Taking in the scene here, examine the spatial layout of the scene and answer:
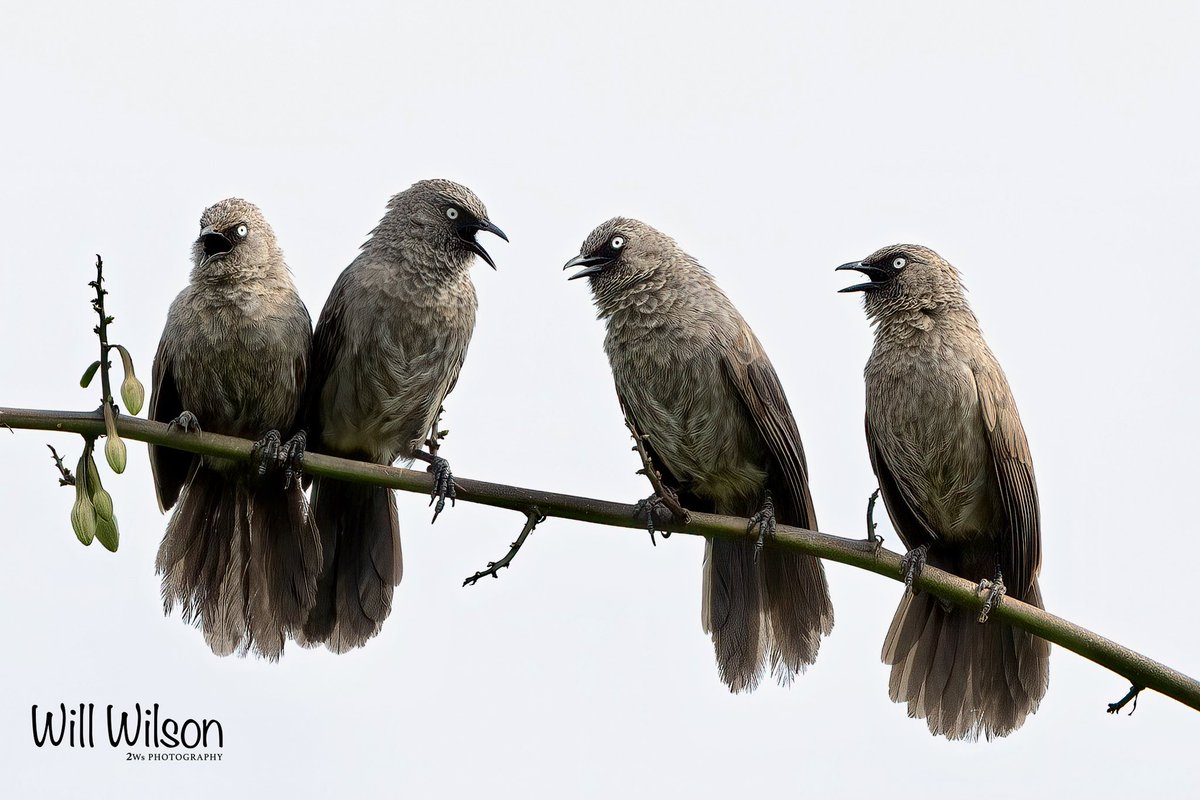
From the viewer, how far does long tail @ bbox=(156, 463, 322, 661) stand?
5.89m

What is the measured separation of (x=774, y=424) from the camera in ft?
19.3

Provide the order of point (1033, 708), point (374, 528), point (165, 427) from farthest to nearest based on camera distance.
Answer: point (374, 528), point (1033, 708), point (165, 427)

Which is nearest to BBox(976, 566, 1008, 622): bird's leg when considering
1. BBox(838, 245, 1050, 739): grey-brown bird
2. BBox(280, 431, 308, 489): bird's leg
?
BBox(838, 245, 1050, 739): grey-brown bird

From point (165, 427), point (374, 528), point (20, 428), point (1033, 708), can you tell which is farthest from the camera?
point (374, 528)

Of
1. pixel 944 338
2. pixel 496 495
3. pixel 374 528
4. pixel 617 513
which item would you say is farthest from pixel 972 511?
pixel 374 528

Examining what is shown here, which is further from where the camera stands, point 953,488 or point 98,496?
point 953,488

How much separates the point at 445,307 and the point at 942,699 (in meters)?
2.68

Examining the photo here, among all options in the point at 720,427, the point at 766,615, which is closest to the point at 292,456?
the point at 720,427

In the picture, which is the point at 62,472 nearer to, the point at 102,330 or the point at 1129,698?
the point at 102,330

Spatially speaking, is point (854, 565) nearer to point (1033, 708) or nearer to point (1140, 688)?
point (1140, 688)

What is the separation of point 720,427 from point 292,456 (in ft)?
5.90

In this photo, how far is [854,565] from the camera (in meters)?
4.82

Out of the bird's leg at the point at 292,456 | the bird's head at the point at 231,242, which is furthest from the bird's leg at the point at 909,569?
the bird's head at the point at 231,242

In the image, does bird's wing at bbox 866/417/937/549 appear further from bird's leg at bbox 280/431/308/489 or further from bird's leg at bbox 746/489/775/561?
bird's leg at bbox 280/431/308/489
